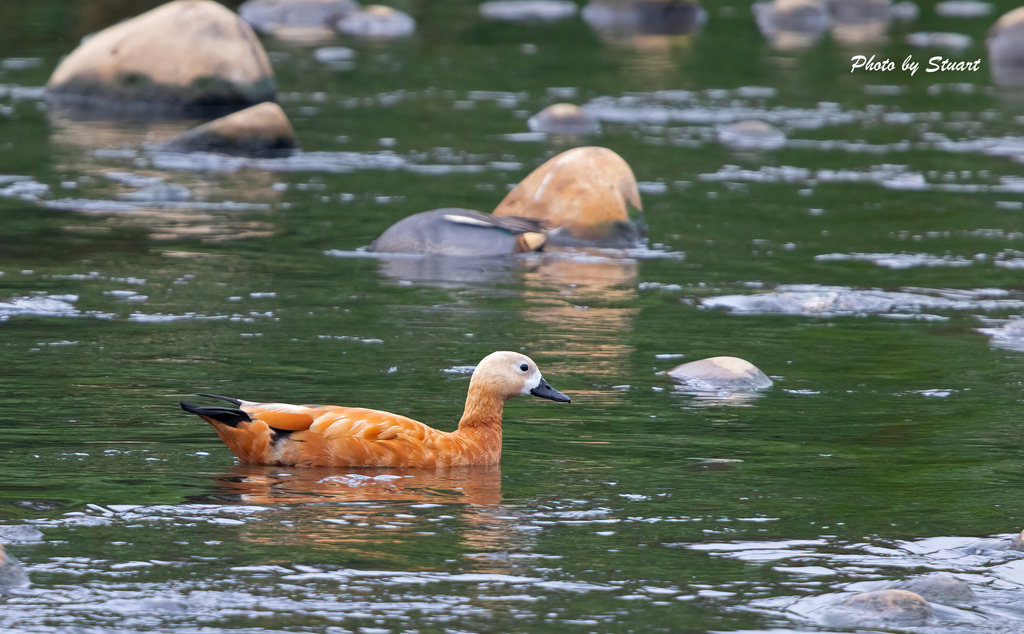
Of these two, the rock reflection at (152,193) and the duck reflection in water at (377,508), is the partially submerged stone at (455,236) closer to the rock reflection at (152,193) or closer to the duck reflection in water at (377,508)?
the rock reflection at (152,193)

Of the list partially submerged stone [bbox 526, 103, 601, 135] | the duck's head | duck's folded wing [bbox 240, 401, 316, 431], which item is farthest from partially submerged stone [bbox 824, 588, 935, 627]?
partially submerged stone [bbox 526, 103, 601, 135]

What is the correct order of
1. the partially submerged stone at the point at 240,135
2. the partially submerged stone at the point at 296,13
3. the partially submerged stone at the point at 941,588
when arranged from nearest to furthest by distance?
the partially submerged stone at the point at 941,588 → the partially submerged stone at the point at 240,135 → the partially submerged stone at the point at 296,13

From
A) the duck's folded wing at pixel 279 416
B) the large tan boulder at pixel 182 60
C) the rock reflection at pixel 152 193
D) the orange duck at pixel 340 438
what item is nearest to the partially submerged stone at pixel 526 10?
the large tan boulder at pixel 182 60

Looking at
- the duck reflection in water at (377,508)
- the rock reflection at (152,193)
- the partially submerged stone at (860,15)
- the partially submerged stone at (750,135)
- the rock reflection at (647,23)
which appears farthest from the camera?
the partially submerged stone at (860,15)

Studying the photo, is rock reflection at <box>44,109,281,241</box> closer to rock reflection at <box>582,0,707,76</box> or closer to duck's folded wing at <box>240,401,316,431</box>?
duck's folded wing at <box>240,401,316,431</box>

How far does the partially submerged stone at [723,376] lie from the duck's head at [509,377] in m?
1.81

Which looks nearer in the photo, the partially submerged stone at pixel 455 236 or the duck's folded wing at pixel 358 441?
the duck's folded wing at pixel 358 441

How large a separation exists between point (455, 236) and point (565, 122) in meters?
8.04

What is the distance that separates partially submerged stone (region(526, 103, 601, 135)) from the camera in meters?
21.4

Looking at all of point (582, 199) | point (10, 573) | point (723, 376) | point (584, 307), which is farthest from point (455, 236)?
point (10, 573)

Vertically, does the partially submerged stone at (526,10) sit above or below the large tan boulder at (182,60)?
above

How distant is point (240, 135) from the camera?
725 inches

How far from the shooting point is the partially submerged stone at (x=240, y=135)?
18328mm

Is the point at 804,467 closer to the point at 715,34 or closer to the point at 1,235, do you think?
the point at 1,235
